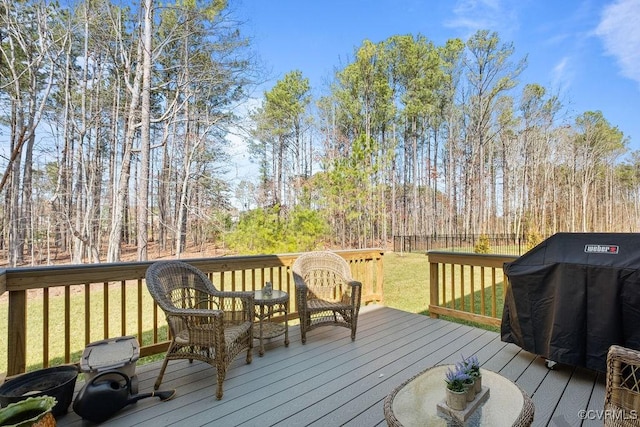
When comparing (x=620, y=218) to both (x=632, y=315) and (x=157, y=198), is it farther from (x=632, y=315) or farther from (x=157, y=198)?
(x=157, y=198)

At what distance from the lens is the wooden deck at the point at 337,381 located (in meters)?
1.86

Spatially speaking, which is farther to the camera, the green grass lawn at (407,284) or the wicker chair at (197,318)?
the green grass lawn at (407,284)

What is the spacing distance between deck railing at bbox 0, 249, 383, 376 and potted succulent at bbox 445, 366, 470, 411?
2.35 metres

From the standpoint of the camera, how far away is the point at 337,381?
231cm

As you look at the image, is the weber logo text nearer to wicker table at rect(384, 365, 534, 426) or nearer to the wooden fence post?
wicker table at rect(384, 365, 534, 426)

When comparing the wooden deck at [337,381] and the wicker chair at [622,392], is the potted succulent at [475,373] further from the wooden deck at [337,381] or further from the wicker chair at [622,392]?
the wooden deck at [337,381]

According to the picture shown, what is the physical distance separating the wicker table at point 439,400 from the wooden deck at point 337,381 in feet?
1.75

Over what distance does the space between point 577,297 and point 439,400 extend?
1.69 meters

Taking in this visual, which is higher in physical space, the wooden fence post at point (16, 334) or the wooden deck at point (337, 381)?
the wooden fence post at point (16, 334)

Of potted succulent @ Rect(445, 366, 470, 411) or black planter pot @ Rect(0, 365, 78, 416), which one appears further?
black planter pot @ Rect(0, 365, 78, 416)

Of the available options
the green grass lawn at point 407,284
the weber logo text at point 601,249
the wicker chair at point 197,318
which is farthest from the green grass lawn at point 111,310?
the weber logo text at point 601,249

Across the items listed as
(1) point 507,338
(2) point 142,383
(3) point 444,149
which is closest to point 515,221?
(3) point 444,149

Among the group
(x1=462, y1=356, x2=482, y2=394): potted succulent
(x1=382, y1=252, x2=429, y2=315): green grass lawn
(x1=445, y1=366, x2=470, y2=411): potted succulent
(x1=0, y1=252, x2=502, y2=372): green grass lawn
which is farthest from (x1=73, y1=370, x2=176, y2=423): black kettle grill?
(x1=382, y1=252, x2=429, y2=315): green grass lawn

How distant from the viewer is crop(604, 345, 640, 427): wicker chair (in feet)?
3.91
